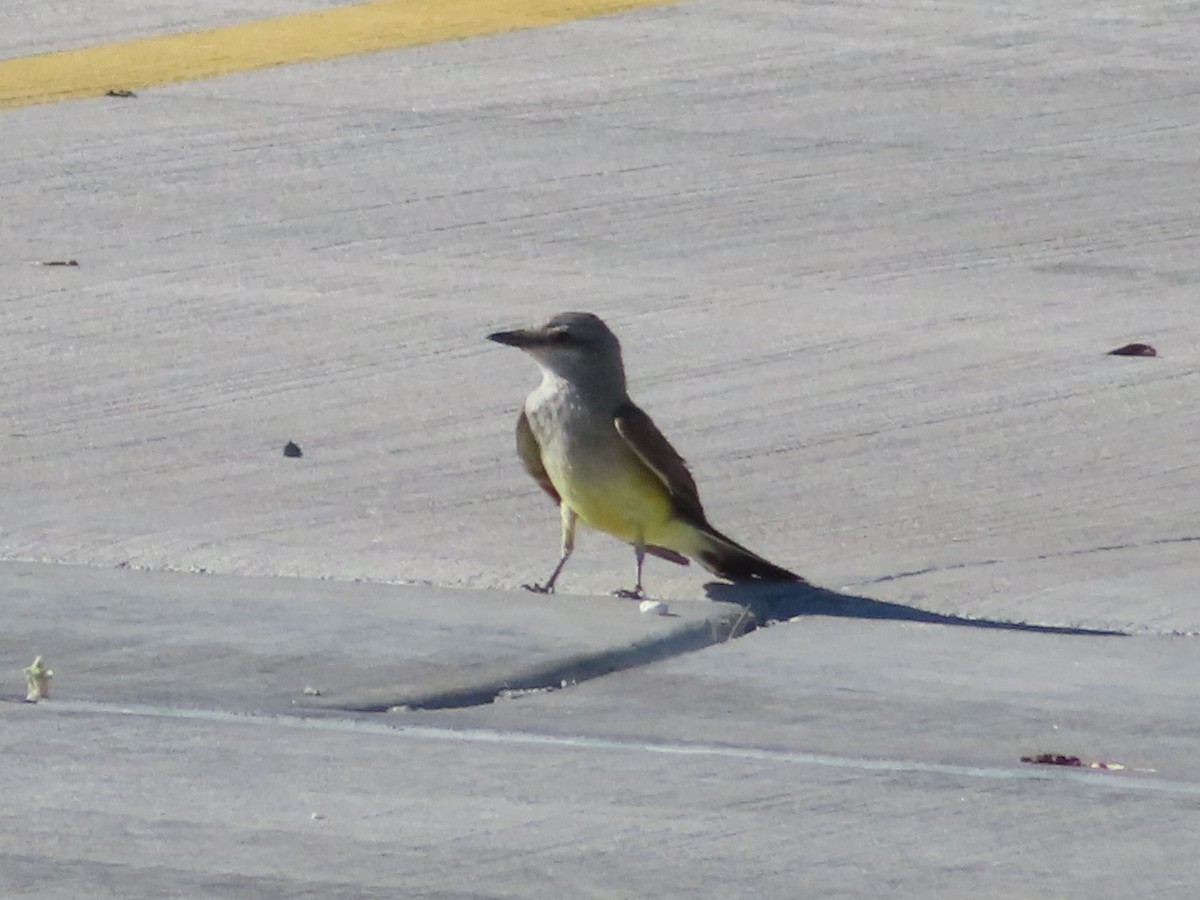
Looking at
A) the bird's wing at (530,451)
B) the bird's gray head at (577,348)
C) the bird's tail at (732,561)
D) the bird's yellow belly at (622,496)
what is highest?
the bird's gray head at (577,348)

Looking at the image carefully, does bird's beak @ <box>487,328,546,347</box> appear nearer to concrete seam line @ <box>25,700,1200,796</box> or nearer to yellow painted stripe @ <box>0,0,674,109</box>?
concrete seam line @ <box>25,700,1200,796</box>

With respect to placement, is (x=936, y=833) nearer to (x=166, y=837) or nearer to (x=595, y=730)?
(x=595, y=730)

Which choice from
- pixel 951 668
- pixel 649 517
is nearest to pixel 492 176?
pixel 649 517

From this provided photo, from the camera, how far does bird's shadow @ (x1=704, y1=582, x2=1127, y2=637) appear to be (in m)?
6.68

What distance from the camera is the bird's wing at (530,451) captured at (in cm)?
709

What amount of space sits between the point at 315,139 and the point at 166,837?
782 cm

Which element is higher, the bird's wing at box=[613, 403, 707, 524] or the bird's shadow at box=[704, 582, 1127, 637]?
the bird's wing at box=[613, 403, 707, 524]

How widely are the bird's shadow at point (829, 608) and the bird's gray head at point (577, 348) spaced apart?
609 mm

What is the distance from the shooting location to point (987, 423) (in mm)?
8586

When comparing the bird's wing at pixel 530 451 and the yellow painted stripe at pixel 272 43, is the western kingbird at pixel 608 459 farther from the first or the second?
the yellow painted stripe at pixel 272 43

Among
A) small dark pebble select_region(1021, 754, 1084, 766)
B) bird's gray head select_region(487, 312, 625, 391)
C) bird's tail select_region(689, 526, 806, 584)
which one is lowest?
small dark pebble select_region(1021, 754, 1084, 766)

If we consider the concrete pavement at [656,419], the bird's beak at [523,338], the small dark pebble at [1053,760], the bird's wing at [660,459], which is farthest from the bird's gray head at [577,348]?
the small dark pebble at [1053,760]

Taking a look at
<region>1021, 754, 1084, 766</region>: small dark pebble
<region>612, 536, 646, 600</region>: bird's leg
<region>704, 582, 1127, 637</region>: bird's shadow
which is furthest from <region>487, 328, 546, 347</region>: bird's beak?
<region>1021, 754, 1084, 766</region>: small dark pebble

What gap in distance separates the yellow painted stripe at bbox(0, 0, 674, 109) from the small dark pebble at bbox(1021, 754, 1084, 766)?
870 centimetres
